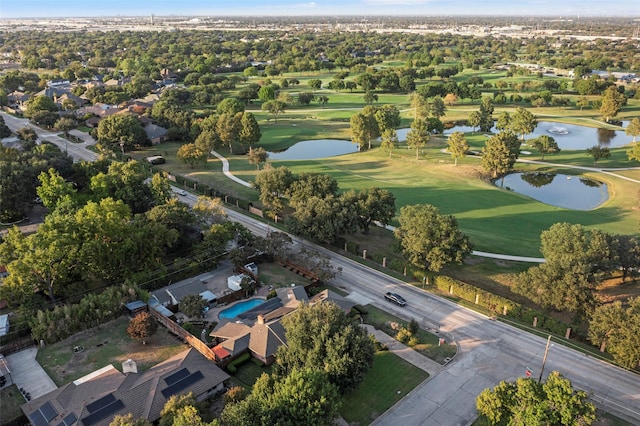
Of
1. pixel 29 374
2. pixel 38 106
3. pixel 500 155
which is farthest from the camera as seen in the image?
pixel 38 106

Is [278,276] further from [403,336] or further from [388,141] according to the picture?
[388,141]

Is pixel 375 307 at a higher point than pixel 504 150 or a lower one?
lower

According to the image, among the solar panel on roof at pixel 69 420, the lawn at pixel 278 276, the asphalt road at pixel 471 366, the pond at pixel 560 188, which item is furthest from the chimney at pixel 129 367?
the pond at pixel 560 188

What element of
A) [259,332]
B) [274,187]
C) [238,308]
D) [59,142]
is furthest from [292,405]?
[59,142]

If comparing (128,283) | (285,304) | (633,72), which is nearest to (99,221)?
(128,283)

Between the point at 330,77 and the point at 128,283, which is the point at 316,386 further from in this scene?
the point at 330,77

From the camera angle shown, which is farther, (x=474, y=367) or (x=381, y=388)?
(x=474, y=367)

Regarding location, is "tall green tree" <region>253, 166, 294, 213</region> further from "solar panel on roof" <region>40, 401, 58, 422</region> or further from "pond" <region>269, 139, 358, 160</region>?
"solar panel on roof" <region>40, 401, 58, 422</region>
